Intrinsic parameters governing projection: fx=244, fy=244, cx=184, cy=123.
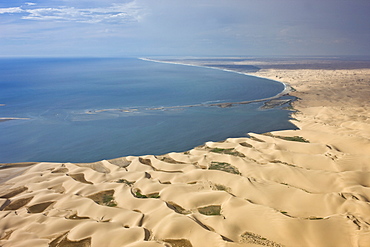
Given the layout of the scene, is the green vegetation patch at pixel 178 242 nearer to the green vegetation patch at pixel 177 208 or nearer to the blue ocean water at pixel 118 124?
the green vegetation patch at pixel 177 208

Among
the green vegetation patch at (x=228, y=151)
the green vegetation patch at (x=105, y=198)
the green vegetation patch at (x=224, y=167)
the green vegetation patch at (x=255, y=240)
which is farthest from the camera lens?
the green vegetation patch at (x=228, y=151)

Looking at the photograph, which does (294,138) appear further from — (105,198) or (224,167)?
(105,198)

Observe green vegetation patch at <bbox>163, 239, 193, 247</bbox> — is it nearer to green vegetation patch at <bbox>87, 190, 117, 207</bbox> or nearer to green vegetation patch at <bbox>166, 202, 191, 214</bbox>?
green vegetation patch at <bbox>166, 202, 191, 214</bbox>

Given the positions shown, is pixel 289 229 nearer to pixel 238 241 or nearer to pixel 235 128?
pixel 238 241

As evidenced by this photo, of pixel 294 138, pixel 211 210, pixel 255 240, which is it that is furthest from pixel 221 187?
pixel 294 138

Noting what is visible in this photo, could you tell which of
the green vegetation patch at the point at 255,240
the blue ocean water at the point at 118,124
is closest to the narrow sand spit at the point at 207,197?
the green vegetation patch at the point at 255,240

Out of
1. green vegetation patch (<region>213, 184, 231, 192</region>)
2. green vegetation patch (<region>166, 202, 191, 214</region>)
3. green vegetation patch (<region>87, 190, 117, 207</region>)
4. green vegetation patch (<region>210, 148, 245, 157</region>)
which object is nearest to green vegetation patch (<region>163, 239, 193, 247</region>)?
green vegetation patch (<region>166, 202, 191, 214</region>)
